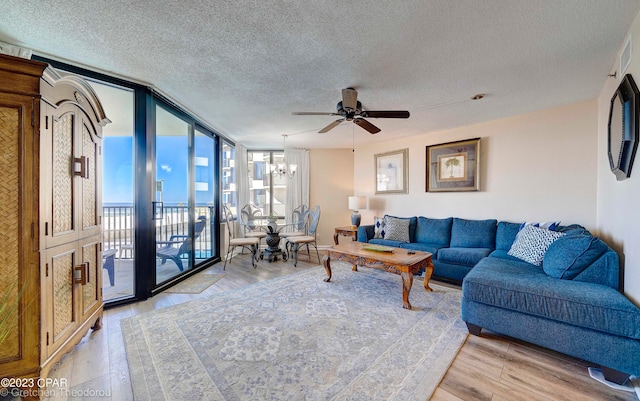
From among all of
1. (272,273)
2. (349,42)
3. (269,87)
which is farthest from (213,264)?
(349,42)

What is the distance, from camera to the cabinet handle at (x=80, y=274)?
1.85 m

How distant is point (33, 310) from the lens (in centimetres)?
146

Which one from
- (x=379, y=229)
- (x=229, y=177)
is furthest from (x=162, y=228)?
(x=379, y=229)

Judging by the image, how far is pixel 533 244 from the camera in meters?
2.71

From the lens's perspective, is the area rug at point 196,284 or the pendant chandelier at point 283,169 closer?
the area rug at point 196,284

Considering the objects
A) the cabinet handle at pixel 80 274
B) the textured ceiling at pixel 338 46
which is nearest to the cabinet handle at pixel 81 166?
the cabinet handle at pixel 80 274

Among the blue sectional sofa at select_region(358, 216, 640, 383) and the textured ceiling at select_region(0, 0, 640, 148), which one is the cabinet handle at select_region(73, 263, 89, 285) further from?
the blue sectional sofa at select_region(358, 216, 640, 383)

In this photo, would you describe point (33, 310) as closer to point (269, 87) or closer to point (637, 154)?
point (269, 87)

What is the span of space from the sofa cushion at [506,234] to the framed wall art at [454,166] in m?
0.74

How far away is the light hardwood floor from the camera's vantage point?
147 cm

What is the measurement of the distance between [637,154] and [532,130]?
2.17 metres

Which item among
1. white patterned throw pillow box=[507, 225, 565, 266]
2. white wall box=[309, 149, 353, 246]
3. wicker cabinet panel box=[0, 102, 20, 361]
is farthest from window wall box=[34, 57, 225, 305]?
white patterned throw pillow box=[507, 225, 565, 266]

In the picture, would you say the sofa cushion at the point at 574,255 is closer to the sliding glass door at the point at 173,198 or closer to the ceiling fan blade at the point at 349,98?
the ceiling fan blade at the point at 349,98

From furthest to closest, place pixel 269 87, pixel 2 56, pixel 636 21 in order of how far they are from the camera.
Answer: pixel 269 87
pixel 636 21
pixel 2 56
